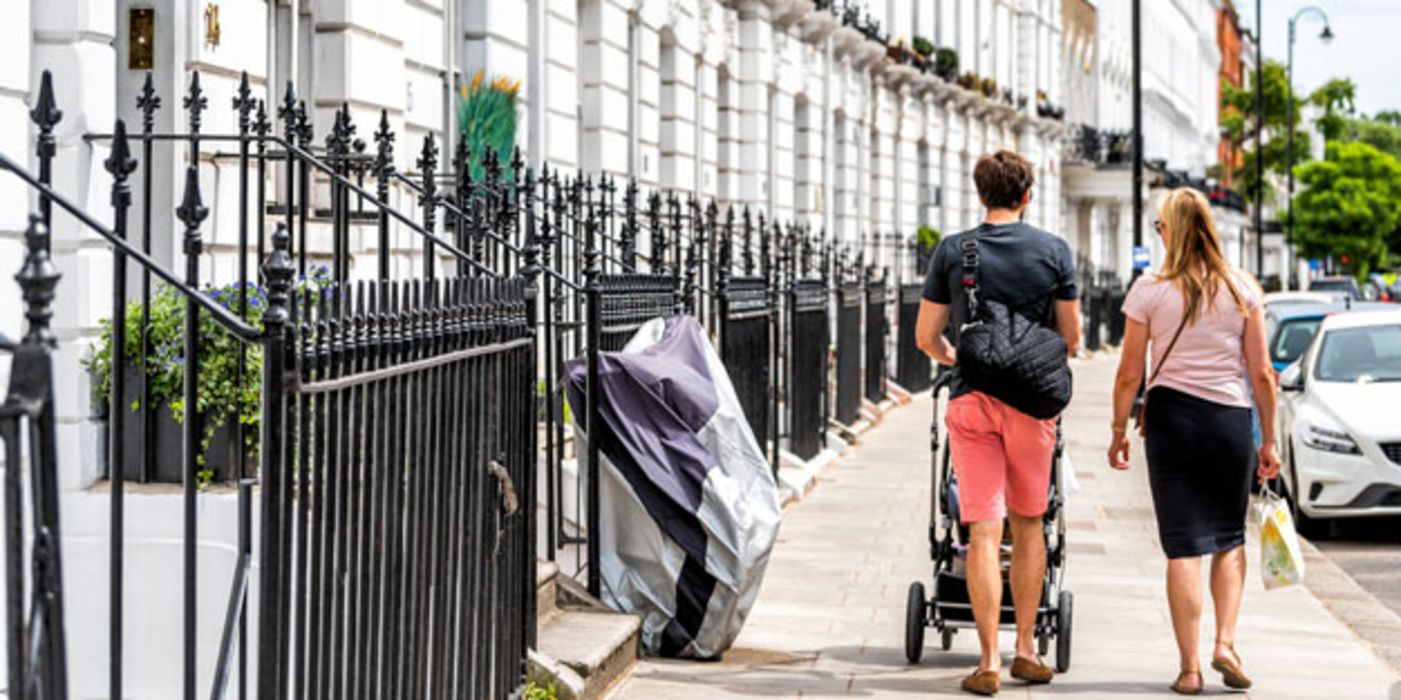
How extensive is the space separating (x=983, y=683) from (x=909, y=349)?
65.7ft

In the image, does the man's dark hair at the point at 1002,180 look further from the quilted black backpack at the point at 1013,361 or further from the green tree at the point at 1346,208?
the green tree at the point at 1346,208

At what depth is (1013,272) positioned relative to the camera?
8125 millimetres

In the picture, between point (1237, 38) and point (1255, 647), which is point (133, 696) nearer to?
point (1255, 647)

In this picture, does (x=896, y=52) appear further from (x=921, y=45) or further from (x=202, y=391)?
(x=202, y=391)

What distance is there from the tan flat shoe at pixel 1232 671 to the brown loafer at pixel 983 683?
85cm

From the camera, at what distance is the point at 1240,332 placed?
8.27 meters

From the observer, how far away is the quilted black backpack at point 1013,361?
26.0ft

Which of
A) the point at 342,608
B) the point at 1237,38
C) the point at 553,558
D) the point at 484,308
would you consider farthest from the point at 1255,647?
the point at 1237,38

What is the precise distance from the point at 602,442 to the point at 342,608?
343 centimetres

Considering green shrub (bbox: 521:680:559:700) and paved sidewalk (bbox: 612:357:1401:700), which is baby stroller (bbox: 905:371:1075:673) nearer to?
paved sidewalk (bbox: 612:357:1401:700)

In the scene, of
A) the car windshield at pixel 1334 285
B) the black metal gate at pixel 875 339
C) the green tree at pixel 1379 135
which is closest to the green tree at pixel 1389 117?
the green tree at pixel 1379 135

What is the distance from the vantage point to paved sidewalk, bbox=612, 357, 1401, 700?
8.37 meters

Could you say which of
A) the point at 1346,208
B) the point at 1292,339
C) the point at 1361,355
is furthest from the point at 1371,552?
the point at 1346,208

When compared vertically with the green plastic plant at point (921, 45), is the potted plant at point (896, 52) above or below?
below
